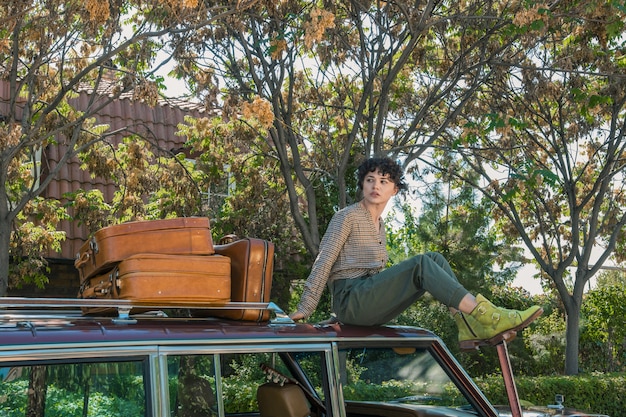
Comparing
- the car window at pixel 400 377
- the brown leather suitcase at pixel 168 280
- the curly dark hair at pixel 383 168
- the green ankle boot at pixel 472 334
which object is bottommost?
the car window at pixel 400 377

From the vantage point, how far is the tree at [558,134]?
10.0 meters

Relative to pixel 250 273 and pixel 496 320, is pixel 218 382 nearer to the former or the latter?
pixel 250 273

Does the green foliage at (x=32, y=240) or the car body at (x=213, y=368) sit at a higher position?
the green foliage at (x=32, y=240)

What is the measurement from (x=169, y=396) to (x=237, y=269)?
835mm

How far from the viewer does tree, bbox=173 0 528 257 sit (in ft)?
32.6

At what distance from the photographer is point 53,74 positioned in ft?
34.3

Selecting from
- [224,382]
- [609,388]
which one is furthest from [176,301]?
[609,388]

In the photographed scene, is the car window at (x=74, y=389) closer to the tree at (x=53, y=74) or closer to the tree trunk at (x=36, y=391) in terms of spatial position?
the tree trunk at (x=36, y=391)

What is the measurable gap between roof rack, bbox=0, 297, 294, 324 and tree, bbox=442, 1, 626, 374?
228 inches

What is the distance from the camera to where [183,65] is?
10531 mm

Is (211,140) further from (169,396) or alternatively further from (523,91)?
(169,396)

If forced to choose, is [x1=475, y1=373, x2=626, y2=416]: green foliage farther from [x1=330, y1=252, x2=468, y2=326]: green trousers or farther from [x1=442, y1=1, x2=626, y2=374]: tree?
[x1=330, y1=252, x2=468, y2=326]: green trousers

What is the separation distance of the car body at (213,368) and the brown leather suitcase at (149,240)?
0.25 metres

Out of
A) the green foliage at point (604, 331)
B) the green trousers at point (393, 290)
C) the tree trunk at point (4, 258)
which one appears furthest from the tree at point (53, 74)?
the green foliage at point (604, 331)
